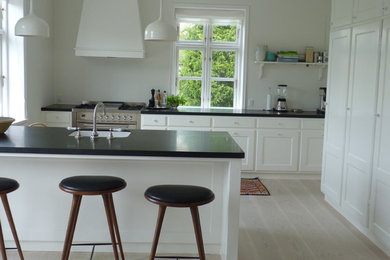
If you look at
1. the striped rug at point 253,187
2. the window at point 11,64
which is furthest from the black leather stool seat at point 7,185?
the striped rug at point 253,187

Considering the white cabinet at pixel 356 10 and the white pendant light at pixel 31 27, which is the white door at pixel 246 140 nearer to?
the white cabinet at pixel 356 10

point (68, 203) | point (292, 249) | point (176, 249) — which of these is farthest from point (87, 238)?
point (292, 249)

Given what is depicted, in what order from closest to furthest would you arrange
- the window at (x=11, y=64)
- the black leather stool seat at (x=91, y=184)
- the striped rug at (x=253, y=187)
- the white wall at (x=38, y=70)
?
1. the black leather stool seat at (x=91, y=184)
2. the window at (x=11, y=64)
3. the striped rug at (x=253, y=187)
4. the white wall at (x=38, y=70)

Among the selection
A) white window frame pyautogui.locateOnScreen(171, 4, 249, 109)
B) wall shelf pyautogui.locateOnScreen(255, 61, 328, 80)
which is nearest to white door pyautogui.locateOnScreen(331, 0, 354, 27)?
wall shelf pyautogui.locateOnScreen(255, 61, 328, 80)

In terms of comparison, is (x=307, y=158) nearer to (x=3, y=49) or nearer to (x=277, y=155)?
(x=277, y=155)

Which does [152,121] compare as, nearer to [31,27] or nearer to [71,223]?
[31,27]

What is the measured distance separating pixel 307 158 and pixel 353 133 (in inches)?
70.7

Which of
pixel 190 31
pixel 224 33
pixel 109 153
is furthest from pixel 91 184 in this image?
pixel 224 33

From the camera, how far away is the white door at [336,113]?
4406 millimetres

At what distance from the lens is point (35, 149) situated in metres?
2.88

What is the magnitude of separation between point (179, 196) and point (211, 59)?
13.4ft

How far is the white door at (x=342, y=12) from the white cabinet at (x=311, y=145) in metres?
1.53

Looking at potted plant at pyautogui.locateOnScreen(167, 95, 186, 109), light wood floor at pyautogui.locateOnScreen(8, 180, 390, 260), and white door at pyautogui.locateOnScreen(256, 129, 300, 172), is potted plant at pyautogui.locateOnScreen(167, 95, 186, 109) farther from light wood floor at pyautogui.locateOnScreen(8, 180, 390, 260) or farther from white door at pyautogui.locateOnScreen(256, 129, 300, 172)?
light wood floor at pyautogui.locateOnScreen(8, 180, 390, 260)

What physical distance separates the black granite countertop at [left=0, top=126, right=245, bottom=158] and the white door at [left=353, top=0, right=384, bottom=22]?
1659mm
